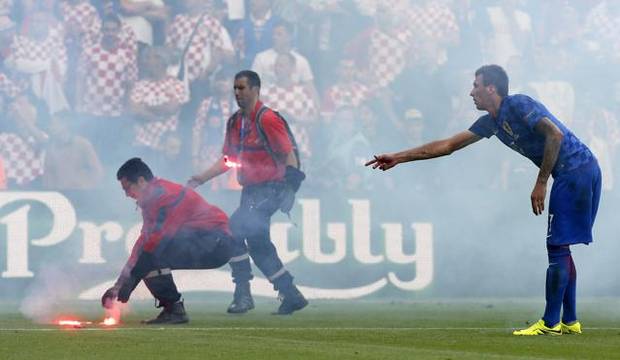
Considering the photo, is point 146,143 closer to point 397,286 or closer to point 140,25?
point 140,25

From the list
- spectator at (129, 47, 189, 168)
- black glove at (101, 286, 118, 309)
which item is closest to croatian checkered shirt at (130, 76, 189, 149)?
spectator at (129, 47, 189, 168)

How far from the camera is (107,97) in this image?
15.5m

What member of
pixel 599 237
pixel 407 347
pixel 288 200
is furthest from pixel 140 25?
pixel 407 347

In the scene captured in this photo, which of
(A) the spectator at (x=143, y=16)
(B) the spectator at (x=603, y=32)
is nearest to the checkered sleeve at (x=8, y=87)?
(A) the spectator at (x=143, y=16)

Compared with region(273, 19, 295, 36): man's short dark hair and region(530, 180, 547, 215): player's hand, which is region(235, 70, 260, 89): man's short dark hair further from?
region(273, 19, 295, 36): man's short dark hair

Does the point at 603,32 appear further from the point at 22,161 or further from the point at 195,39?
the point at 22,161

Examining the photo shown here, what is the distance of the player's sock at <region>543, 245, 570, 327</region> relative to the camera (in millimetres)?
9633

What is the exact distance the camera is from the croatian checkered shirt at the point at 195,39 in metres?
15.9

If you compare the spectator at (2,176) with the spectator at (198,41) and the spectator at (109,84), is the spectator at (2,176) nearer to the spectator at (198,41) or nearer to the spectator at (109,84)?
the spectator at (109,84)

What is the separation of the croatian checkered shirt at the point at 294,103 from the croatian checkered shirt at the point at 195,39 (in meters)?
0.70

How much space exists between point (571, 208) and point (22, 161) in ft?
22.2

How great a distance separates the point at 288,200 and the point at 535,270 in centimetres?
436

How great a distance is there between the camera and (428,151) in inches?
388

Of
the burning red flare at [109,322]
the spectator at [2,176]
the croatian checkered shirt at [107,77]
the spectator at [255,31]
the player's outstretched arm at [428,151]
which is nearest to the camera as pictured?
the player's outstretched arm at [428,151]
